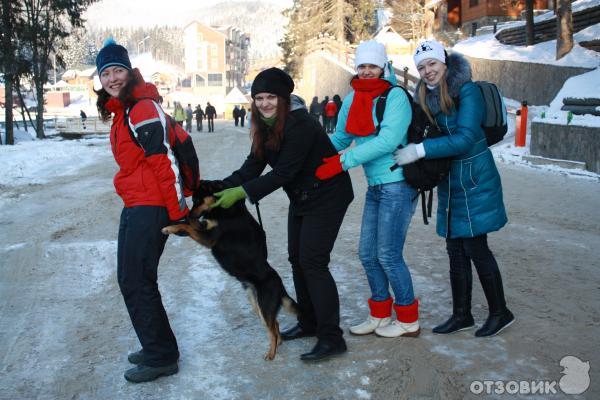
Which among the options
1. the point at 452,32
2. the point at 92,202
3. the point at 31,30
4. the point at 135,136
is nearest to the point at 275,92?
the point at 135,136

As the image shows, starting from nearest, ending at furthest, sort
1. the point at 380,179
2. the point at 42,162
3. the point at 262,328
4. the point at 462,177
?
the point at 380,179, the point at 462,177, the point at 262,328, the point at 42,162

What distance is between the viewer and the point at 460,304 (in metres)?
4.10

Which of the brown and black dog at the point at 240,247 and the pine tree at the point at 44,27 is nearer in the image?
the brown and black dog at the point at 240,247

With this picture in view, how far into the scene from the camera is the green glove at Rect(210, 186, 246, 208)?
11.2 ft

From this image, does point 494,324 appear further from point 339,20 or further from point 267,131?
point 339,20

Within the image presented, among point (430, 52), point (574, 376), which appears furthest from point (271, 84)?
point (574, 376)

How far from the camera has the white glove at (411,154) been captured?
359 cm

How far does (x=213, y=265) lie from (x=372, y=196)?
8.04ft

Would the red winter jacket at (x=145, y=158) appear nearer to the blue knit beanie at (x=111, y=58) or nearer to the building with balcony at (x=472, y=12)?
the blue knit beanie at (x=111, y=58)

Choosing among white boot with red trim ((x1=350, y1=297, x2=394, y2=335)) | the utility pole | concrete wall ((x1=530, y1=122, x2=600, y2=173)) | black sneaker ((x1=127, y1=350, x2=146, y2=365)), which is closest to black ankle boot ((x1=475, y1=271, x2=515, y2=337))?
white boot with red trim ((x1=350, y1=297, x2=394, y2=335))

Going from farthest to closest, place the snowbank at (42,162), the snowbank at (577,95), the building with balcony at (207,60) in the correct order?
the building with balcony at (207,60) < the snowbank at (42,162) < the snowbank at (577,95)

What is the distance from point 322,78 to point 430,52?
1468 inches

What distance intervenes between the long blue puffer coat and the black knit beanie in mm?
964

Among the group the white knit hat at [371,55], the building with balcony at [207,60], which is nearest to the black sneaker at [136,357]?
the white knit hat at [371,55]
